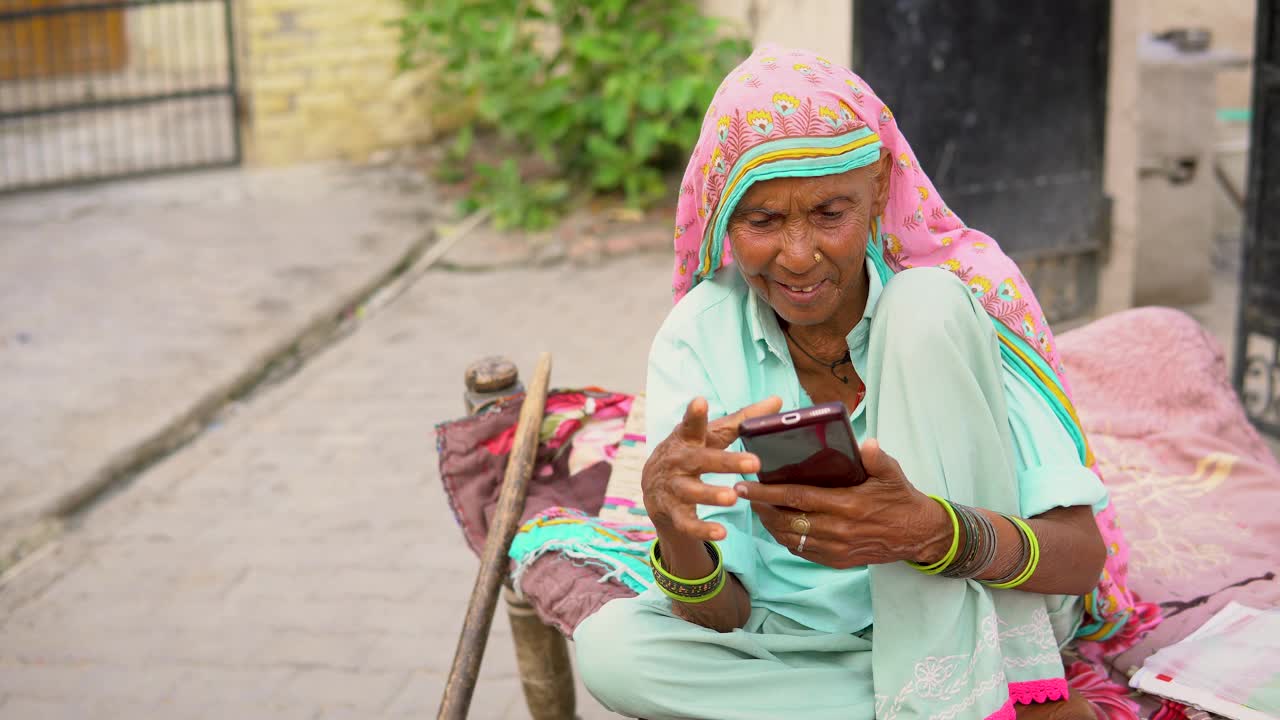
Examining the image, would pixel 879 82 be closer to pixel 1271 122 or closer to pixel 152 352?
pixel 1271 122

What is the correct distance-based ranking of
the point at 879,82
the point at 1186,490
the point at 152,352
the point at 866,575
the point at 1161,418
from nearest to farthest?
1. the point at 866,575
2. the point at 1186,490
3. the point at 1161,418
4. the point at 879,82
5. the point at 152,352

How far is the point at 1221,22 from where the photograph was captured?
7.91 metres

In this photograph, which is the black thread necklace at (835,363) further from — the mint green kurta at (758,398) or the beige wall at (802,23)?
the beige wall at (802,23)

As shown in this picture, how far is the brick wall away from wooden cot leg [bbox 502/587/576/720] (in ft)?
20.1

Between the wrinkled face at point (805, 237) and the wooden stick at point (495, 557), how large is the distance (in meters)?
0.89

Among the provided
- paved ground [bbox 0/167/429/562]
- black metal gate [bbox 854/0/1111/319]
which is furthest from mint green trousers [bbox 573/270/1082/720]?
black metal gate [bbox 854/0/1111/319]

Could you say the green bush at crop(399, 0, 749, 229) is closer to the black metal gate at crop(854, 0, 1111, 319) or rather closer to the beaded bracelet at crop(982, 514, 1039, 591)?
the black metal gate at crop(854, 0, 1111, 319)

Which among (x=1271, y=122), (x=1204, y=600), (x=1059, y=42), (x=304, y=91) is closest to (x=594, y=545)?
(x=1204, y=600)

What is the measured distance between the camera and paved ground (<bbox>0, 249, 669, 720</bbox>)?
3584 mm

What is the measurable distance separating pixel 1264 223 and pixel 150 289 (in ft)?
16.0

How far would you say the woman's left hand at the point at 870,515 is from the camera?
2047 millimetres

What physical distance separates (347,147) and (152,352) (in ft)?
10.7

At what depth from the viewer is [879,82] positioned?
207 inches

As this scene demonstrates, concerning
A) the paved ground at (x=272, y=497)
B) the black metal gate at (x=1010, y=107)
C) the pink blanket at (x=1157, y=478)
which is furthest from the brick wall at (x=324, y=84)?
the pink blanket at (x=1157, y=478)
